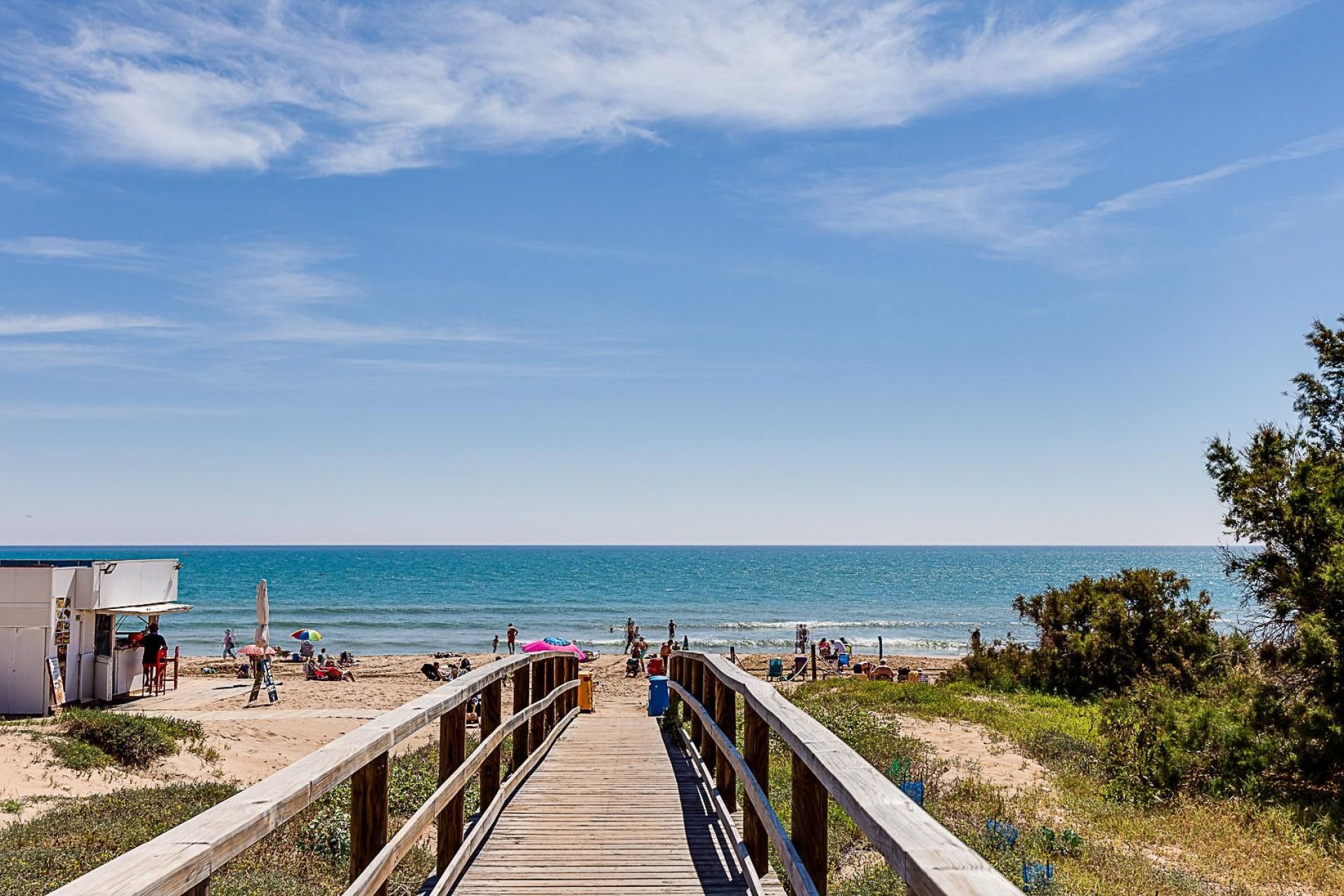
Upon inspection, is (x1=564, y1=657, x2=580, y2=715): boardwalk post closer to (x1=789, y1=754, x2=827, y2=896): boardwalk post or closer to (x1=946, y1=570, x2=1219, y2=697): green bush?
(x1=789, y1=754, x2=827, y2=896): boardwalk post

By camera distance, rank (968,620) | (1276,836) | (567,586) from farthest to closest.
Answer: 1. (567,586)
2. (968,620)
3. (1276,836)

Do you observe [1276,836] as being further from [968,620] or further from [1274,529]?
[968,620]

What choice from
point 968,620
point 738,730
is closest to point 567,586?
point 968,620

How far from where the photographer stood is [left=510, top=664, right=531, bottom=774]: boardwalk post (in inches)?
288

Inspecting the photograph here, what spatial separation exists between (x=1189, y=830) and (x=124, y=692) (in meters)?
22.2

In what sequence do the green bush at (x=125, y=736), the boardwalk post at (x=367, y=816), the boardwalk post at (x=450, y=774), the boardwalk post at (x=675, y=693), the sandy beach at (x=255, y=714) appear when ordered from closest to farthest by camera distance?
the boardwalk post at (x=367, y=816), the boardwalk post at (x=450, y=774), the boardwalk post at (x=675, y=693), the sandy beach at (x=255, y=714), the green bush at (x=125, y=736)

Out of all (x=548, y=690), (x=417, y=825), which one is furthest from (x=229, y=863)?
(x=548, y=690)

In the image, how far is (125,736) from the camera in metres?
14.0

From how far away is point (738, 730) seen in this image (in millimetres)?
13828

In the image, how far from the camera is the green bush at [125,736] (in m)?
13.6

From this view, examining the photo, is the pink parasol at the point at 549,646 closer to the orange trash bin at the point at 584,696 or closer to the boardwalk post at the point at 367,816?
the orange trash bin at the point at 584,696

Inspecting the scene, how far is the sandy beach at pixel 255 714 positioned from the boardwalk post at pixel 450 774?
705 cm

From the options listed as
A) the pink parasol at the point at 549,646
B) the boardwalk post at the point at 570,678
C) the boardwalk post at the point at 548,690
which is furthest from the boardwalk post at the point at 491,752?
the pink parasol at the point at 549,646

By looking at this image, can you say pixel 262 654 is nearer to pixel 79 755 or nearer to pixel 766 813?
pixel 79 755
